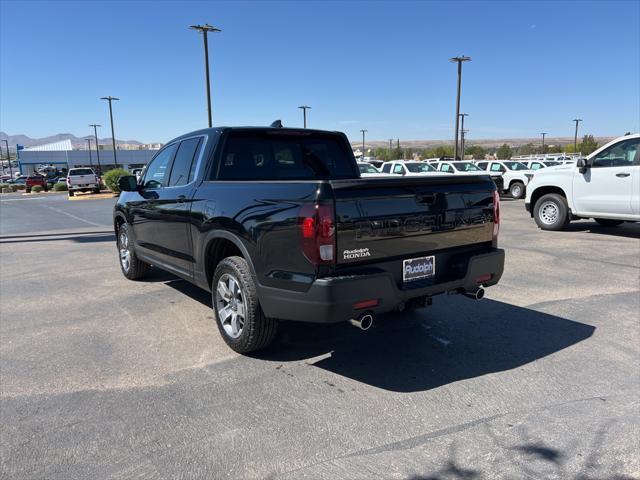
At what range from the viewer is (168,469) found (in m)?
2.66

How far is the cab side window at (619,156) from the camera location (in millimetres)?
9359

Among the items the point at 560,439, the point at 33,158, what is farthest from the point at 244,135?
the point at 33,158

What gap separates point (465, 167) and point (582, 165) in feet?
47.5

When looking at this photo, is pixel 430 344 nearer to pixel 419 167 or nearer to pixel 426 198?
pixel 426 198

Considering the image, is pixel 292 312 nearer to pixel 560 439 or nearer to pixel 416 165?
pixel 560 439

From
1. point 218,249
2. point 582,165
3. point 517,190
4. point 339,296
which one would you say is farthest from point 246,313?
point 517,190

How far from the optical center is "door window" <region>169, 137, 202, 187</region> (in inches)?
195

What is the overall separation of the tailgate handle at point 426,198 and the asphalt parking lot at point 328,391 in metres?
1.31

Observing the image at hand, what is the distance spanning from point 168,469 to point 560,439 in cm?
225

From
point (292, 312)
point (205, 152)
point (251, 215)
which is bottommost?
point (292, 312)

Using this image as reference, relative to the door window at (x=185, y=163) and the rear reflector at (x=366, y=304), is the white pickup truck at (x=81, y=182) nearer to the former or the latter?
the door window at (x=185, y=163)

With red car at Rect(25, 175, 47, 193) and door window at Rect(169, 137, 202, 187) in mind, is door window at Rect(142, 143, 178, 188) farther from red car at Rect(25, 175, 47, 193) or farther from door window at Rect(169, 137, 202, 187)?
red car at Rect(25, 175, 47, 193)

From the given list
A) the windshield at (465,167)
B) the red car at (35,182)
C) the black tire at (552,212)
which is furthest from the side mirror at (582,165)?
the red car at (35,182)

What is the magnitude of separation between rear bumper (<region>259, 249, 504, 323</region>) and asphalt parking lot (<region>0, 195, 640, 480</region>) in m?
0.60
